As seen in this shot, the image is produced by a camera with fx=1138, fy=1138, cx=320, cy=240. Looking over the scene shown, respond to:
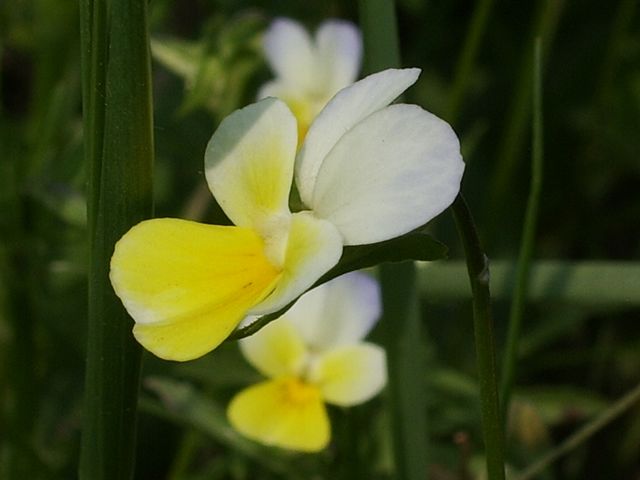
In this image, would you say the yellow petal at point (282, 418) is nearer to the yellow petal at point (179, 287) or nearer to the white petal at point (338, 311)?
the white petal at point (338, 311)

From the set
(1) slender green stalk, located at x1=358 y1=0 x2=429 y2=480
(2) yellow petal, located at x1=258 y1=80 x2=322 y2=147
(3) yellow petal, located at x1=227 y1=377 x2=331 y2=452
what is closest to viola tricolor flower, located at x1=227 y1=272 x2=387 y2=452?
(3) yellow petal, located at x1=227 y1=377 x2=331 y2=452

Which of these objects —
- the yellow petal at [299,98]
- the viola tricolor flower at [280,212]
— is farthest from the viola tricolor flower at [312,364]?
the viola tricolor flower at [280,212]

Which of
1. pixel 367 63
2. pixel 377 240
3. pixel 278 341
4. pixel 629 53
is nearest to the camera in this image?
pixel 377 240

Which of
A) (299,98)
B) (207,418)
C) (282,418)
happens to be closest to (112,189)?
(282,418)

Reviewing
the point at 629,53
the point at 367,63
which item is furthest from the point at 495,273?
the point at 629,53

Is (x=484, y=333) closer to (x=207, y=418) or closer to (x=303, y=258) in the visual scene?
(x=303, y=258)

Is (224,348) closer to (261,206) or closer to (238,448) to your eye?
(238,448)
